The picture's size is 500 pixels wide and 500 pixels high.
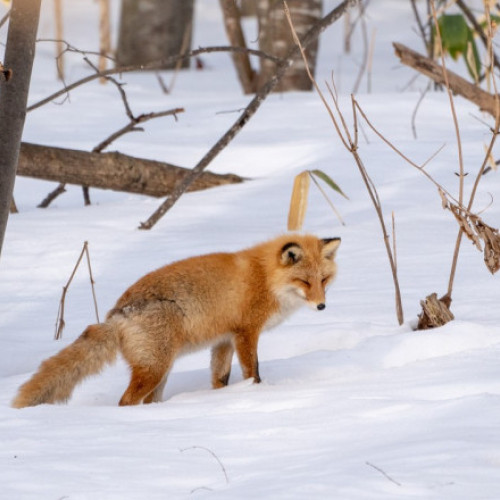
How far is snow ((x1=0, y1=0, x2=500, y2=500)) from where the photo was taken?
322 cm

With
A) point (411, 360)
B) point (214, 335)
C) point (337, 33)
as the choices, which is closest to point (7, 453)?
point (214, 335)

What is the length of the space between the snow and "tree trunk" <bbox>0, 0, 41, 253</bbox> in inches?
42.7

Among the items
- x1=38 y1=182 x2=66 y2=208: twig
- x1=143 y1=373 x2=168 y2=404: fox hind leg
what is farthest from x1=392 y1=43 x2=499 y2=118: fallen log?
x1=143 y1=373 x2=168 y2=404: fox hind leg

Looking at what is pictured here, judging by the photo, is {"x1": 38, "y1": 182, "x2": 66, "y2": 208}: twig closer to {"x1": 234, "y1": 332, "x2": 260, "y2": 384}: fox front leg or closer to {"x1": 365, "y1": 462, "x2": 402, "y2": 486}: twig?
{"x1": 234, "y1": 332, "x2": 260, "y2": 384}: fox front leg

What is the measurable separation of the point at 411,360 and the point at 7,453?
7.00 ft

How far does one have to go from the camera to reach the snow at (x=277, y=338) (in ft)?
10.6

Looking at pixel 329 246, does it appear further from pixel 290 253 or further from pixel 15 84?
pixel 15 84

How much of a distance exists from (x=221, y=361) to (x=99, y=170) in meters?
3.72

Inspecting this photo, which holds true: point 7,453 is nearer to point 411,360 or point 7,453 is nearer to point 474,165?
point 411,360

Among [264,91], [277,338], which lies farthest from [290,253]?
[264,91]

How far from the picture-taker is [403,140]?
10.1m

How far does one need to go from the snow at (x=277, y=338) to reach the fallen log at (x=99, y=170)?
0.76 ft

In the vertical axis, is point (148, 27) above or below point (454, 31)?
below

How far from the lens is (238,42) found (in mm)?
13219
